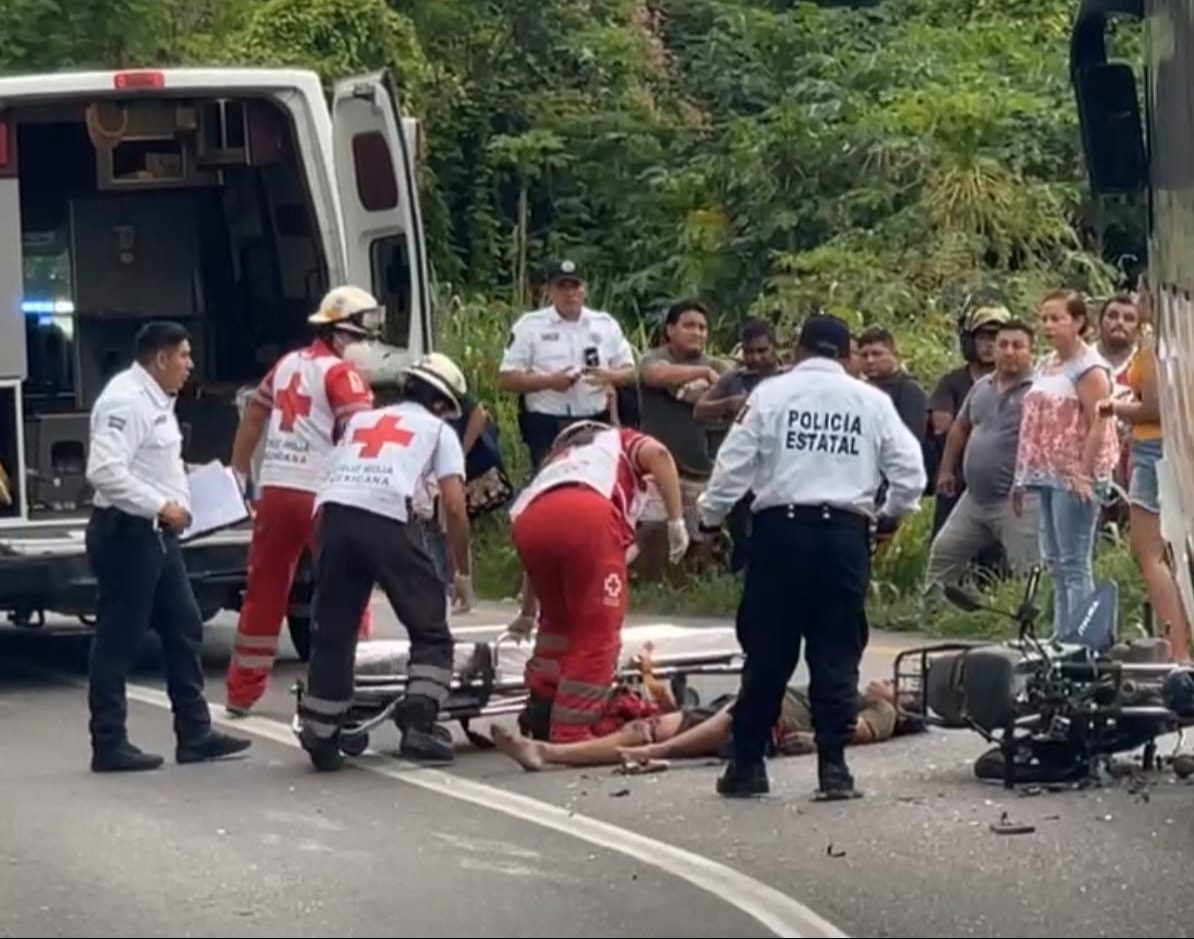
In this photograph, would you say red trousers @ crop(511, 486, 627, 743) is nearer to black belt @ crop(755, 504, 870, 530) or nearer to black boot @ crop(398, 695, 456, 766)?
black boot @ crop(398, 695, 456, 766)

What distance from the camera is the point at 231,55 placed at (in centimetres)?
2573

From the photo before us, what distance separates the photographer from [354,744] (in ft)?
40.7

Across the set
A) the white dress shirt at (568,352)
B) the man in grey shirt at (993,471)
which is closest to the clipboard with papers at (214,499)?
the man in grey shirt at (993,471)

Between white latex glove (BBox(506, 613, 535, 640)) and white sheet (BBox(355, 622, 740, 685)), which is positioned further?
white latex glove (BBox(506, 613, 535, 640))

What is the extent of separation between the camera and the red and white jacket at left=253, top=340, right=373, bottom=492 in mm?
13281

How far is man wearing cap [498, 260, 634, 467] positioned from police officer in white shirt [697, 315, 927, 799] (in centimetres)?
593

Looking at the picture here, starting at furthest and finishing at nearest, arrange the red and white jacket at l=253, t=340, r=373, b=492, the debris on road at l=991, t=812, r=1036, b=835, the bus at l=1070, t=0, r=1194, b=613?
the red and white jacket at l=253, t=340, r=373, b=492 < the debris on road at l=991, t=812, r=1036, b=835 < the bus at l=1070, t=0, r=1194, b=613

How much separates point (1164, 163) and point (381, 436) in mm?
3296

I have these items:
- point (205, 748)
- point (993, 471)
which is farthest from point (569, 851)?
point (993, 471)

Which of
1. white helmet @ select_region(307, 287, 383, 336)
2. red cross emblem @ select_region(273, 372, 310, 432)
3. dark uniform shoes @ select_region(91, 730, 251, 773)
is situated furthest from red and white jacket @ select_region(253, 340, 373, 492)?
dark uniform shoes @ select_region(91, 730, 251, 773)

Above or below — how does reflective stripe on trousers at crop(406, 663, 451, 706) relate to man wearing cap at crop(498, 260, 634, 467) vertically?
below

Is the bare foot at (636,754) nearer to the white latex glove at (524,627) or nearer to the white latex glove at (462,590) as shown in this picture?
the white latex glove at (524,627)

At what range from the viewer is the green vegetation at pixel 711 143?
21812mm

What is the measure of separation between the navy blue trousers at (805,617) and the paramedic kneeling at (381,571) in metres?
1.44
